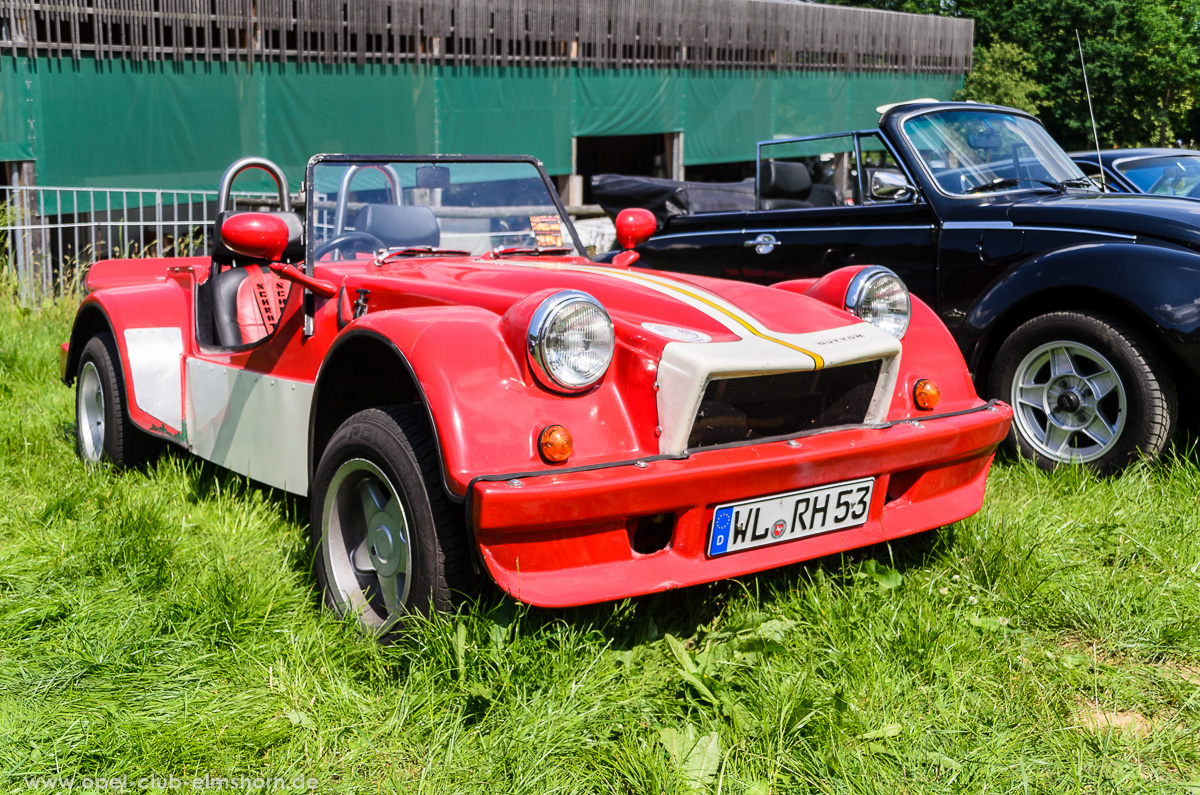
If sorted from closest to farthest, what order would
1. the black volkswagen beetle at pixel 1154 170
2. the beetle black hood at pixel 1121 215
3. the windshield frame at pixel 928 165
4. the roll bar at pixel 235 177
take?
the beetle black hood at pixel 1121 215, the roll bar at pixel 235 177, the windshield frame at pixel 928 165, the black volkswagen beetle at pixel 1154 170

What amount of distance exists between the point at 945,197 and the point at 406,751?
3.82m

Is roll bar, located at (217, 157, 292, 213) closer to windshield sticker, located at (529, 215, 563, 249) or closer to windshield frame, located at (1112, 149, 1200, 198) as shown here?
windshield sticker, located at (529, 215, 563, 249)

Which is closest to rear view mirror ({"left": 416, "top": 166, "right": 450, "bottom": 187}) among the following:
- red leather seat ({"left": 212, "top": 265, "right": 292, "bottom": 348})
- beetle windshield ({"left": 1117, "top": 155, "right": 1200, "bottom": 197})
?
red leather seat ({"left": 212, "top": 265, "right": 292, "bottom": 348})

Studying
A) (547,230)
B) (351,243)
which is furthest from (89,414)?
(547,230)

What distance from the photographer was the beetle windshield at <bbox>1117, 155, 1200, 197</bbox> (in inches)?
302

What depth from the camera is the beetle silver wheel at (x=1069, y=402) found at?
4145 millimetres

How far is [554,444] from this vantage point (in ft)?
8.04

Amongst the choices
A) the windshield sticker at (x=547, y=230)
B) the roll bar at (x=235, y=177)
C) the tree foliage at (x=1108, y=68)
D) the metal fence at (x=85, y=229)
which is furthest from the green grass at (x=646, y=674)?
the tree foliage at (x=1108, y=68)

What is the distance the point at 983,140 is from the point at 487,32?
1075 cm

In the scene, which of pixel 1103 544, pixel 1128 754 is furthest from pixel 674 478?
pixel 1103 544

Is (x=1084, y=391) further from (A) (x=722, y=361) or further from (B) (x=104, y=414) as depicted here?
(B) (x=104, y=414)

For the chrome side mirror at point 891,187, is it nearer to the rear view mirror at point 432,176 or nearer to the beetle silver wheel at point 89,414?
the rear view mirror at point 432,176

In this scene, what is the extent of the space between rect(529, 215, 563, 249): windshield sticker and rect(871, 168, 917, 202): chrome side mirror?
1940mm

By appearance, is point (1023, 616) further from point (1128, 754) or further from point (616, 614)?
point (616, 614)
